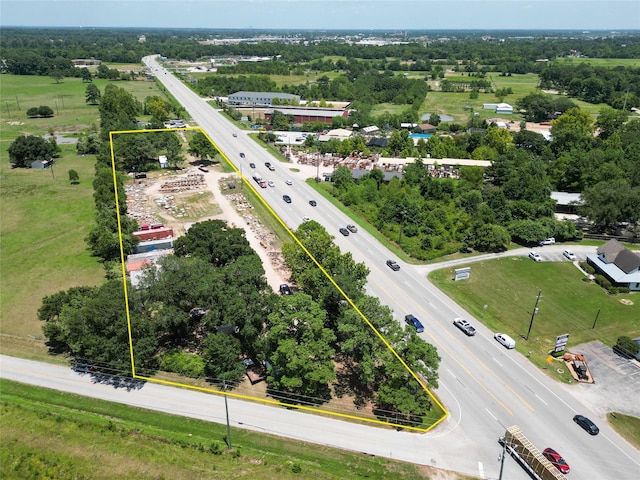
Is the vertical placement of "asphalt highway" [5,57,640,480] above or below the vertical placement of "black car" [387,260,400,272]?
below

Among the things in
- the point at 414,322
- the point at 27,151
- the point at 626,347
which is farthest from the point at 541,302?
the point at 27,151

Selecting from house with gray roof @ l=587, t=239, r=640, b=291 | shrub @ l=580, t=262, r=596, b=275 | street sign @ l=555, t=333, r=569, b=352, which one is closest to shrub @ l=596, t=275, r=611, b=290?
house with gray roof @ l=587, t=239, r=640, b=291

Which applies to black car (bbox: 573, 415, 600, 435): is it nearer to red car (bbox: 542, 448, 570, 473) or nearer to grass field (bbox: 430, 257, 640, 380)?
red car (bbox: 542, 448, 570, 473)

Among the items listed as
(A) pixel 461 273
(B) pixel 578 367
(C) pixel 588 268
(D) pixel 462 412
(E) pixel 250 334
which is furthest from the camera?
(C) pixel 588 268

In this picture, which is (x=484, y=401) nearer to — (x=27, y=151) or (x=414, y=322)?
(x=414, y=322)

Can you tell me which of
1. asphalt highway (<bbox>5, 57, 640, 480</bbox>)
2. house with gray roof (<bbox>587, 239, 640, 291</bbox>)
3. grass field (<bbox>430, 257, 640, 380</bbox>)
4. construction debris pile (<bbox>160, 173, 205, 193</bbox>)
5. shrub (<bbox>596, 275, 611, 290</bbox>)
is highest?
→ construction debris pile (<bbox>160, 173, 205, 193</bbox>)
